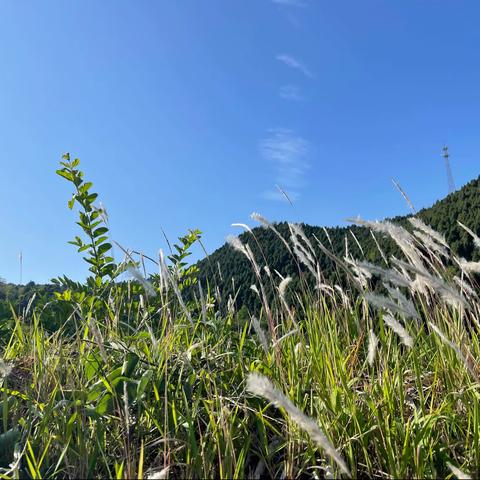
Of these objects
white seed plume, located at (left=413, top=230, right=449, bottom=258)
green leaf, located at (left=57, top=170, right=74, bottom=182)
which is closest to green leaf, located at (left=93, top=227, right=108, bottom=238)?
green leaf, located at (left=57, top=170, right=74, bottom=182)

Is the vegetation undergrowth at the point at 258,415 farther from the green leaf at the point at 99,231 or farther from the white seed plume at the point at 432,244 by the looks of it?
the green leaf at the point at 99,231

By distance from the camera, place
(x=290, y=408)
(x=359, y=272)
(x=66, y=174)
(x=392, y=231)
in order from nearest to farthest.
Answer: (x=290, y=408) → (x=392, y=231) → (x=359, y=272) → (x=66, y=174)

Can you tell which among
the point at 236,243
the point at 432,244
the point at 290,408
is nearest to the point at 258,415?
the point at 236,243

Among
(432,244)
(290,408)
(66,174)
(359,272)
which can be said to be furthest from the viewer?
(66,174)

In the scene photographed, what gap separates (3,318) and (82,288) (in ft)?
2.86

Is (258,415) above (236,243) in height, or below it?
below

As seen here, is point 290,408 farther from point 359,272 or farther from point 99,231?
point 99,231

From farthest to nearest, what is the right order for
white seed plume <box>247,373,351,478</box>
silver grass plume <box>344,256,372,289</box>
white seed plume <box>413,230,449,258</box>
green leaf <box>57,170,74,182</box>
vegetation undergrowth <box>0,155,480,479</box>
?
green leaf <box>57,170,74,182</box>, white seed plume <box>413,230,449,258</box>, silver grass plume <box>344,256,372,289</box>, vegetation undergrowth <box>0,155,480,479</box>, white seed plume <box>247,373,351,478</box>

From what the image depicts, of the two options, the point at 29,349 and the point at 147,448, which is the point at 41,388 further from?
the point at 29,349

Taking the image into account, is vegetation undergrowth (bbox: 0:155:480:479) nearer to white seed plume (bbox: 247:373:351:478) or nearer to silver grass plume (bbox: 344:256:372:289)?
silver grass plume (bbox: 344:256:372:289)

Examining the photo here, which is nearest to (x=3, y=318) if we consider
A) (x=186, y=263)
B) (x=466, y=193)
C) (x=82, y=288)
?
(x=82, y=288)

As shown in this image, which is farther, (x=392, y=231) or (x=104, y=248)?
(x=104, y=248)

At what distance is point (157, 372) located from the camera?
2.10 m

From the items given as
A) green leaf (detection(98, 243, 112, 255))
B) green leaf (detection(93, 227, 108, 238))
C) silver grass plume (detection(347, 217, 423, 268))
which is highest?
green leaf (detection(93, 227, 108, 238))
